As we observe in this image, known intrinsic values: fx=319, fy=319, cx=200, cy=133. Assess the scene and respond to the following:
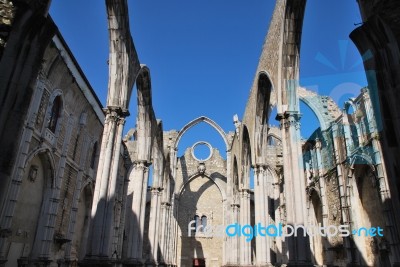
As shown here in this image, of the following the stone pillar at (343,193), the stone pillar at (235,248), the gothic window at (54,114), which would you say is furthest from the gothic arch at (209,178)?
the gothic window at (54,114)

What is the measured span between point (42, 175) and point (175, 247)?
14.6 metres

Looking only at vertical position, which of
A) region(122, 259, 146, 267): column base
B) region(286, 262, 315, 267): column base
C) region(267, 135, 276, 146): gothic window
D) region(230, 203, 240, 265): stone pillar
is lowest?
region(122, 259, 146, 267): column base

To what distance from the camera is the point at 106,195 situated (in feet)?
29.8

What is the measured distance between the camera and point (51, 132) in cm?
1254

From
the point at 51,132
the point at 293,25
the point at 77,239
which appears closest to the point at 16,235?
the point at 51,132

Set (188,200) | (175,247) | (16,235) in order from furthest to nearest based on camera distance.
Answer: (188,200) < (175,247) < (16,235)

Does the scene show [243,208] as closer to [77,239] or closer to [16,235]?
[77,239]

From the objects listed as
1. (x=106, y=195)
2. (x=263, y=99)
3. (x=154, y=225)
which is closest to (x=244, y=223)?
(x=154, y=225)

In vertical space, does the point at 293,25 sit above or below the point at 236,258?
above

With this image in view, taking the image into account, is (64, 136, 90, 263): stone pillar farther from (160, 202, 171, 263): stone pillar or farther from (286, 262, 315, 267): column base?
(286, 262, 315, 267): column base

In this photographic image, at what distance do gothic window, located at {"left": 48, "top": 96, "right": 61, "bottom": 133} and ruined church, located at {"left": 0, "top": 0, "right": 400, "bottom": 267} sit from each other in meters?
0.04

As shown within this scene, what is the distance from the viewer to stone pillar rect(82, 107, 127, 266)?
8.68 m

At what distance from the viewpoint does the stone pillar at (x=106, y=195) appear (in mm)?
8680

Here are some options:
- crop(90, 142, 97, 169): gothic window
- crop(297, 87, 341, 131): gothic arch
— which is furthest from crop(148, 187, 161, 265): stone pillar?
crop(297, 87, 341, 131): gothic arch
